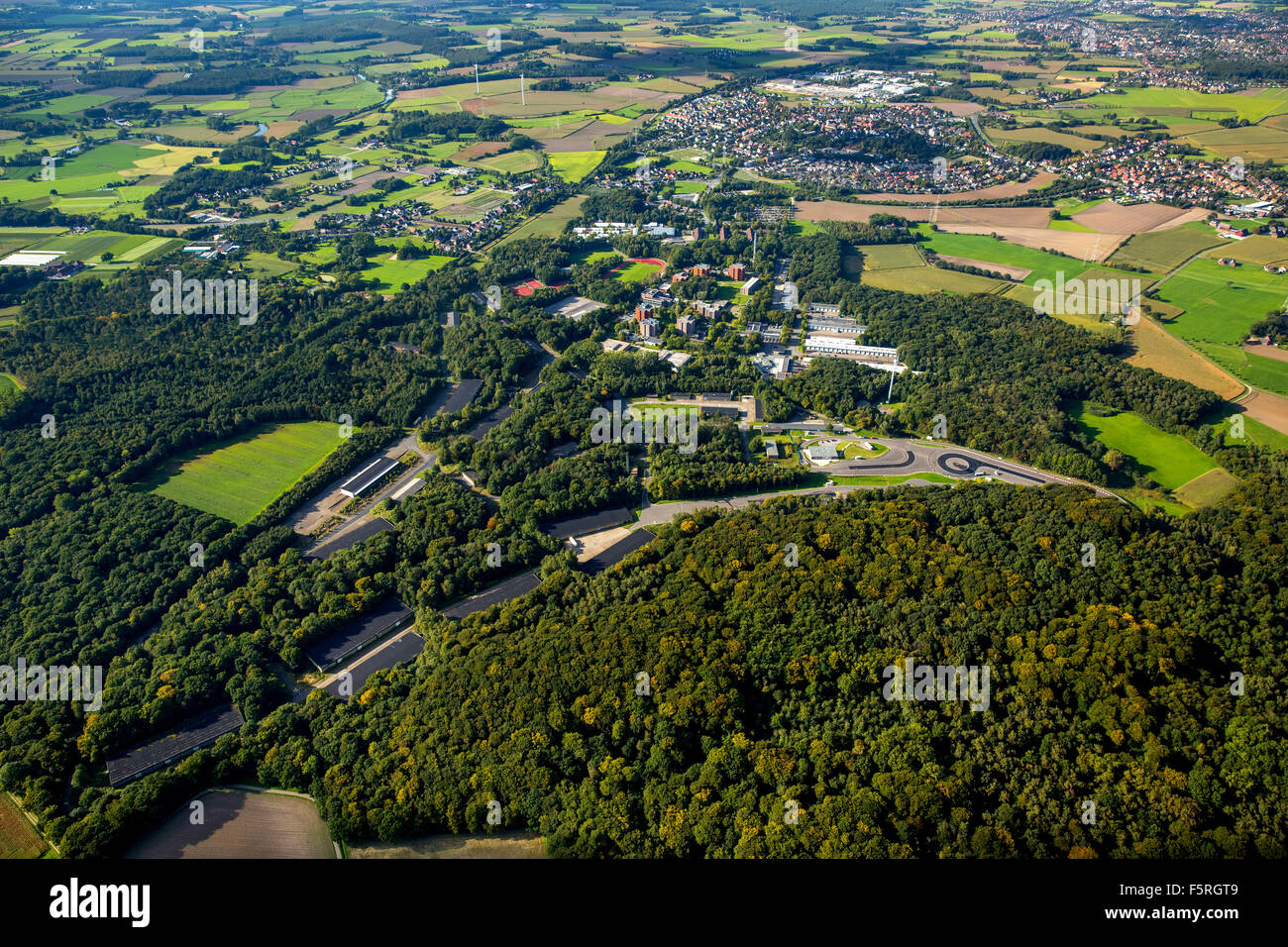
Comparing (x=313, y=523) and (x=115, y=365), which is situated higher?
(x=115, y=365)

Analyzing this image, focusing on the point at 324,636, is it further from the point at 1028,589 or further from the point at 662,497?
the point at 1028,589

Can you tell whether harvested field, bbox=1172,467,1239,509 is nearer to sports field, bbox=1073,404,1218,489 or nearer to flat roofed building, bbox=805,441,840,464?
sports field, bbox=1073,404,1218,489

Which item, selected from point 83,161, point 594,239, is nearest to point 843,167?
point 594,239

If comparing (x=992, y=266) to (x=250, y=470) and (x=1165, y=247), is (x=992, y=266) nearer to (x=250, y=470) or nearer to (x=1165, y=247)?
(x=1165, y=247)

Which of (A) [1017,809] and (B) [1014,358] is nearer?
(A) [1017,809]

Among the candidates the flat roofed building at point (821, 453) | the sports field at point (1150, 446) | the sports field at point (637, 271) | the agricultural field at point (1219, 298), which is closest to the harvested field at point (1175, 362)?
the agricultural field at point (1219, 298)

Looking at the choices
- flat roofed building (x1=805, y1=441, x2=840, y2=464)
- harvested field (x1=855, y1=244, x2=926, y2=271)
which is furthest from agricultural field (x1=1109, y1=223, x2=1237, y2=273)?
flat roofed building (x1=805, y1=441, x2=840, y2=464)

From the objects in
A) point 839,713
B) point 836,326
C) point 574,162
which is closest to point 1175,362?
point 836,326

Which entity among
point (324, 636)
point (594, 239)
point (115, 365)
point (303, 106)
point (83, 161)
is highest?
point (303, 106)
